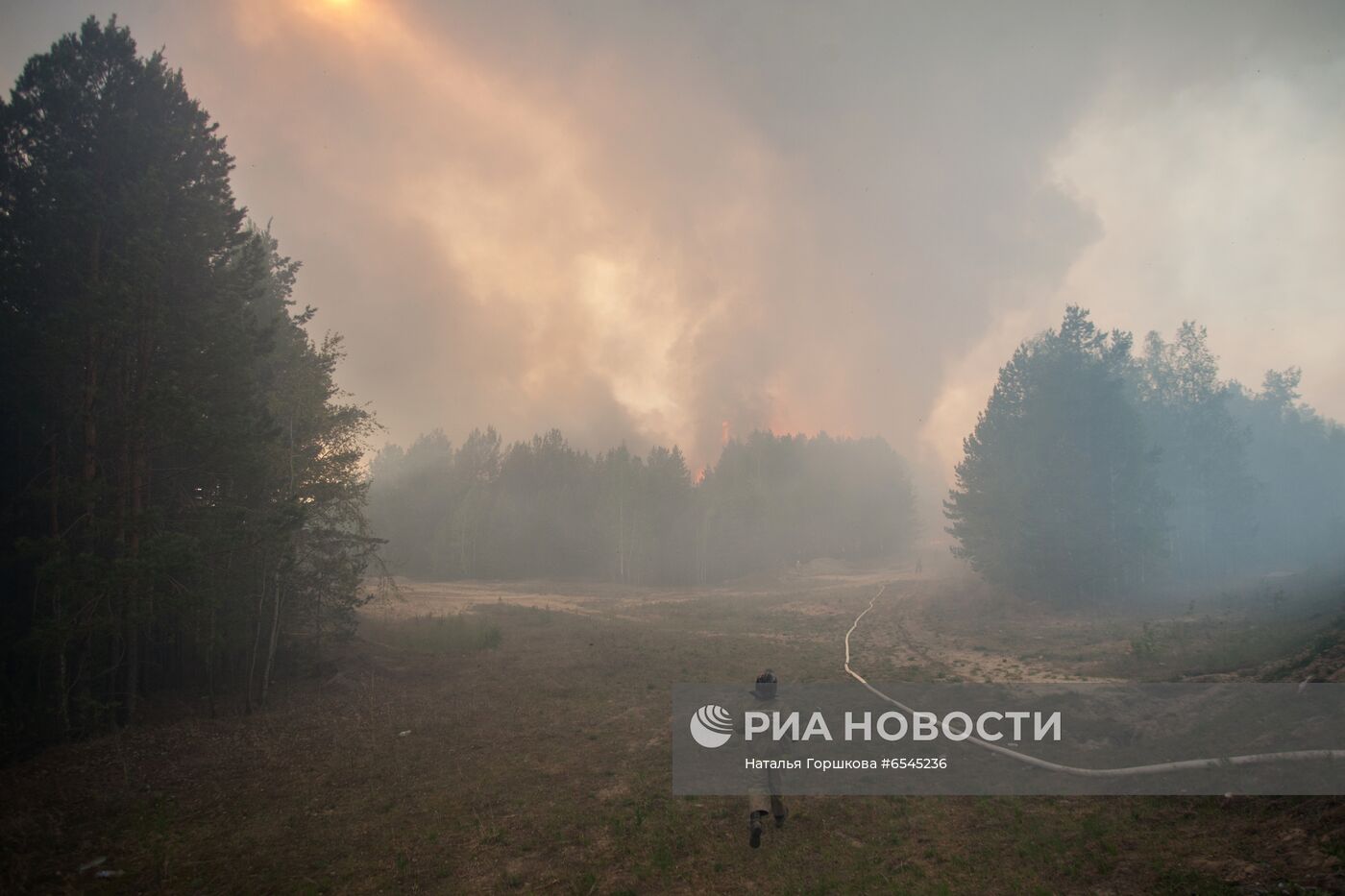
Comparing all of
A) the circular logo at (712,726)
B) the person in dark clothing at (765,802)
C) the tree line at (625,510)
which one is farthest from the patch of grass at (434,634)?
the tree line at (625,510)

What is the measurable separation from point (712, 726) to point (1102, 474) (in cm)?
3062

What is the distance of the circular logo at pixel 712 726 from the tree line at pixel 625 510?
2392 inches

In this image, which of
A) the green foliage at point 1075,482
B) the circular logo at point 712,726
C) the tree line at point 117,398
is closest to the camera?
the tree line at point 117,398

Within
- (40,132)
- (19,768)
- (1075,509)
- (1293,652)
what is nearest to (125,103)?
(40,132)

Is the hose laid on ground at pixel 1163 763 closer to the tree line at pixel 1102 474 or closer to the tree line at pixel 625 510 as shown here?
the tree line at pixel 1102 474

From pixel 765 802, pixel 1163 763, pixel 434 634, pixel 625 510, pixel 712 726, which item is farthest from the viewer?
pixel 625 510

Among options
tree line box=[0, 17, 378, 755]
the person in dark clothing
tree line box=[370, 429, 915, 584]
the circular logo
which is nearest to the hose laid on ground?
the person in dark clothing

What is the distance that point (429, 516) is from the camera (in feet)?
289

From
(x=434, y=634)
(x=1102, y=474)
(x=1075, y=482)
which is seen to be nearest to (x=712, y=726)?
(x=434, y=634)

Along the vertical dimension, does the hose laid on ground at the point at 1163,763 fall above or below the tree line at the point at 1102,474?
below

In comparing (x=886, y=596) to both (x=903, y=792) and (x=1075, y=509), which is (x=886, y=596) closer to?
(x=1075, y=509)

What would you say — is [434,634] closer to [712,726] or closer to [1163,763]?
[712,726]

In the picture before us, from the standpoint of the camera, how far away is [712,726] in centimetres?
1581

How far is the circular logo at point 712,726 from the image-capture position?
15.1 m
